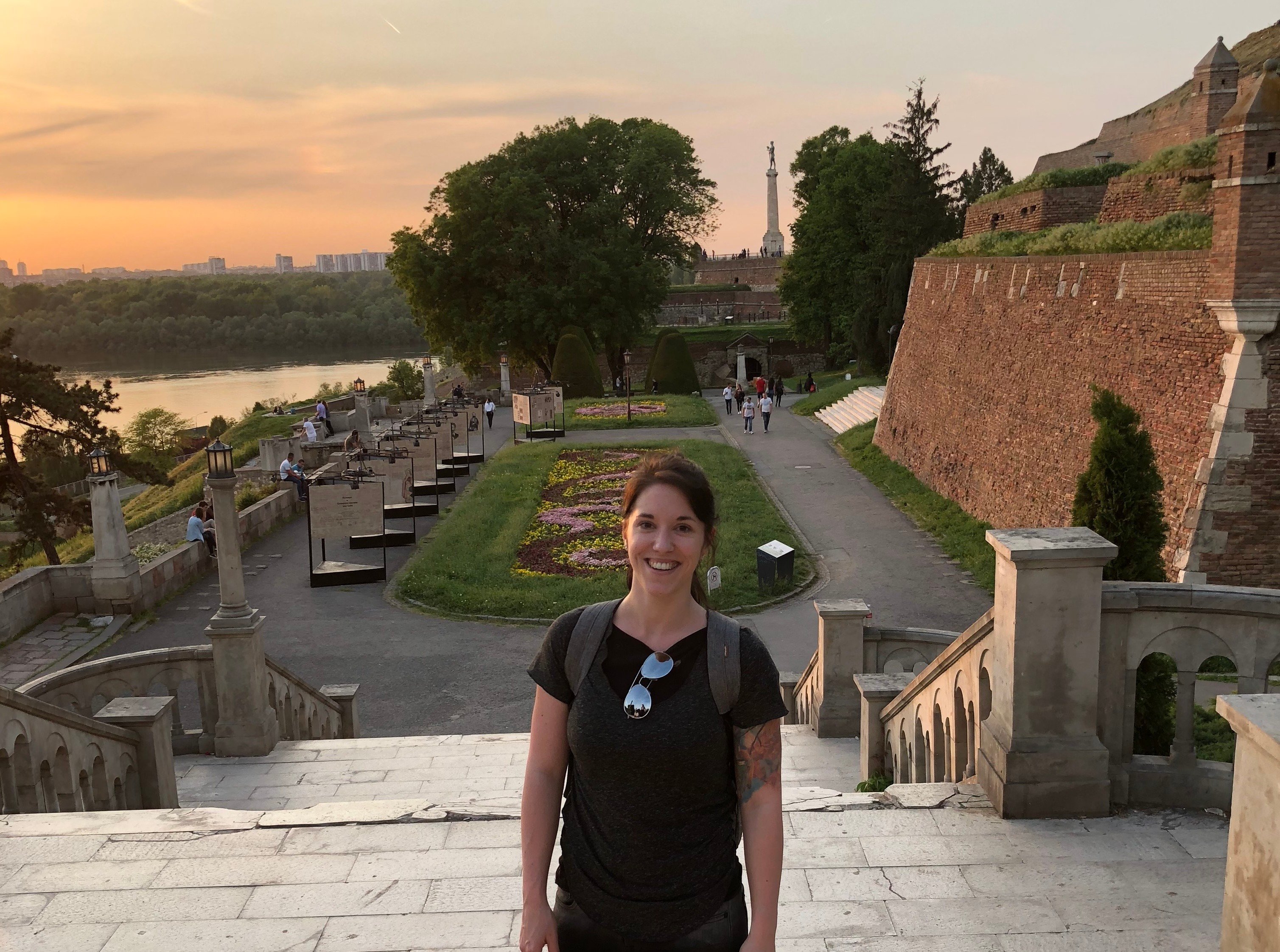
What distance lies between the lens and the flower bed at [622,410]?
37531 millimetres

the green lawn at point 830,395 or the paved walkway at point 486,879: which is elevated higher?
the paved walkway at point 486,879

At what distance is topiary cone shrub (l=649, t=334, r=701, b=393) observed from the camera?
1785 inches

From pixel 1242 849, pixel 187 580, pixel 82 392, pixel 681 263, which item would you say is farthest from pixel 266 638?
pixel 681 263

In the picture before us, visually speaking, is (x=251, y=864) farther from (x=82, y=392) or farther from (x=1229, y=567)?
(x=82, y=392)

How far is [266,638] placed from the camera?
14781mm

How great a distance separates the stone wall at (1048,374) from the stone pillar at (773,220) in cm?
6261

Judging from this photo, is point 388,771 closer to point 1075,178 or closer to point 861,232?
point 1075,178

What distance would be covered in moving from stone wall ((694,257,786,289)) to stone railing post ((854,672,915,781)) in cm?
8042

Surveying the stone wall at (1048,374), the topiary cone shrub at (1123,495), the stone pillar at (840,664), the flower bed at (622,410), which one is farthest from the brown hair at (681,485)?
the flower bed at (622,410)

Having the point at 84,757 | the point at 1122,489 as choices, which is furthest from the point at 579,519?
the point at 84,757

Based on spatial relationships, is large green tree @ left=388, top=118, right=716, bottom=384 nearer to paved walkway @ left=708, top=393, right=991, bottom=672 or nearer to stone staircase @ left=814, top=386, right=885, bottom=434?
stone staircase @ left=814, top=386, right=885, bottom=434

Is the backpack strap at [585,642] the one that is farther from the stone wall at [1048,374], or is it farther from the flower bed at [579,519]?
the stone wall at [1048,374]

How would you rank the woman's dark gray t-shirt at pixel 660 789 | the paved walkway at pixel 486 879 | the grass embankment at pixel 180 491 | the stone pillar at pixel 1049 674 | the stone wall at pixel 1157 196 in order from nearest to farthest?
the woman's dark gray t-shirt at pixel 660 789 < the paved walkway at pixel 486 879 < the stone pillar at pixel 1049 674 < the stone wall at pixel 1157 196 < the grass embankment at pixel 180 491

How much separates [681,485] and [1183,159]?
18.7 meters
